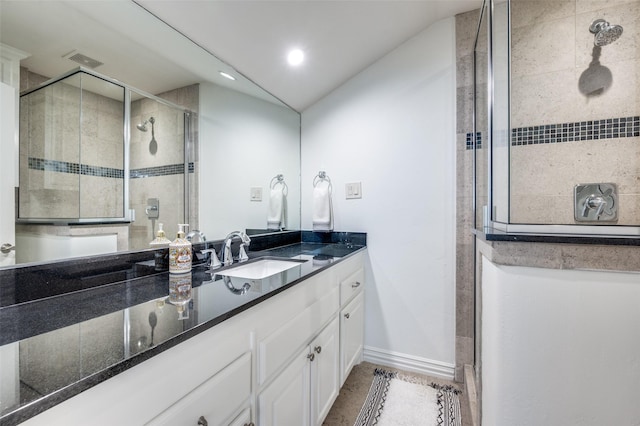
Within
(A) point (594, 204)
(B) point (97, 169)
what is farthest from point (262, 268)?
(A) point (594, 204)

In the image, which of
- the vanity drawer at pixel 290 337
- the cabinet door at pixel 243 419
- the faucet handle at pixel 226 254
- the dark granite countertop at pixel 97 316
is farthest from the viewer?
the faucet handle at pixel 226 254

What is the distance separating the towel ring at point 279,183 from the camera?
214 cm

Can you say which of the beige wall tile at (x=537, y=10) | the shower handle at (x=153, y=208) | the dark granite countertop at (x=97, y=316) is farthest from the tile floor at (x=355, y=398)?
the beige wall tile at (x=537, y=10)

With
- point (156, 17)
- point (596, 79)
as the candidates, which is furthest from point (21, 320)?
point (596, 79)

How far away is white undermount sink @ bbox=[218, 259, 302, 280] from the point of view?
146 centimetres

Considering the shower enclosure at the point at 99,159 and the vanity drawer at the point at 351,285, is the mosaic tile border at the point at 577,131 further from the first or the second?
the shower enclosure at the point at 99,159

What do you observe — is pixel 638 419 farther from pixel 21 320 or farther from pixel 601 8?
pixel 601 8

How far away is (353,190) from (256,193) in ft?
2.33

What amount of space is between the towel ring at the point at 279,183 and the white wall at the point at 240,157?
0.03m

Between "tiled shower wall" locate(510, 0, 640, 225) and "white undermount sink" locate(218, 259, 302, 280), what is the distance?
124 cm

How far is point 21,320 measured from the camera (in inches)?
27.5

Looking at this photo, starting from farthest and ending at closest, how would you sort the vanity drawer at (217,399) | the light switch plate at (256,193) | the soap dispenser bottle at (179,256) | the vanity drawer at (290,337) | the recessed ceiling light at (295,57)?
the light switch plate at (256,193) < the recessed ceiling light at (295,57) < the soap dispenser bottle at (179,256) < the vanity drawer at (290,337) < the vanity drawer at (217,399)

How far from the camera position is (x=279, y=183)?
2.19 m

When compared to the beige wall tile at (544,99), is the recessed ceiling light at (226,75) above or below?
above
